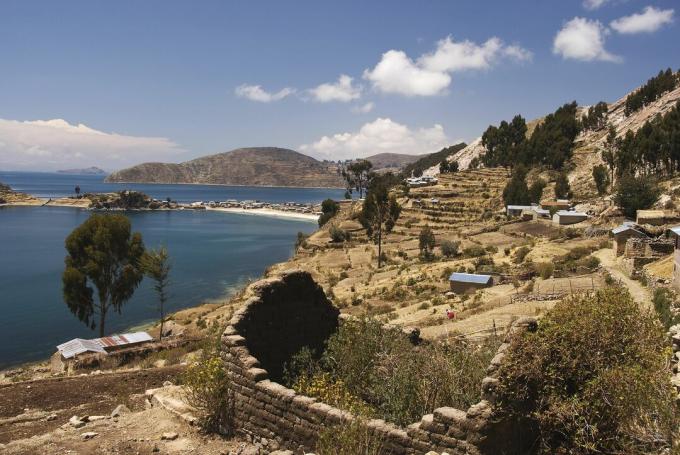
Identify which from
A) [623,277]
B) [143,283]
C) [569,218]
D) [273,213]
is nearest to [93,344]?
[623,277]

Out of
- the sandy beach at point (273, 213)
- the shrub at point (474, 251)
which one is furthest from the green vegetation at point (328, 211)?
the shrub at point (474, 251)

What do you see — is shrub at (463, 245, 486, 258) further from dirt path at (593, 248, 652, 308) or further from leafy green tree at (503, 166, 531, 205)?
leafy green tree at (503, 166, 531, 205)

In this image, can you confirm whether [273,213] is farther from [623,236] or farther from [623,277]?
[623,277]

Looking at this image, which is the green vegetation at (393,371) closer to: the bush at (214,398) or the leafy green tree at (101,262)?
the bush at (214,398)

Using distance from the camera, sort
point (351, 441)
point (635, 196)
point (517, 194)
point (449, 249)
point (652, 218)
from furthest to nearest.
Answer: point (517, 194), point (449, 249), point (635, 196), point (652, 218), point (351, 441)

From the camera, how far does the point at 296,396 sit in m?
8.68

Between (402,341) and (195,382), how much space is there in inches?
179

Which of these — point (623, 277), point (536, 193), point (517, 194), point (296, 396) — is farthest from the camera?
point (536, 193)

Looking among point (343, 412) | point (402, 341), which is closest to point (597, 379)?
point (343, 412)

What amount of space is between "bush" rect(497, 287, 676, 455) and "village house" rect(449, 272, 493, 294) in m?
23.2

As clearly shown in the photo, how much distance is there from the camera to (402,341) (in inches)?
440

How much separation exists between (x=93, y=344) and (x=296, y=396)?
2169 centimetres

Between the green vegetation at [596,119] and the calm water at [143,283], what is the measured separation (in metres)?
78.1

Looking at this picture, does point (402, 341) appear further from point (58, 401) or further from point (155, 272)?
point (155, 272)
